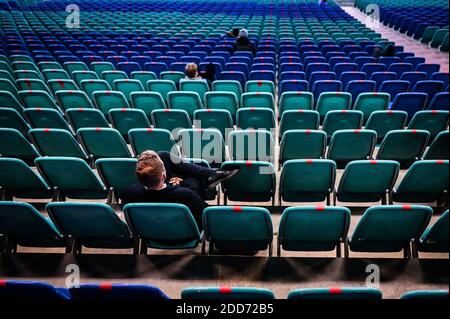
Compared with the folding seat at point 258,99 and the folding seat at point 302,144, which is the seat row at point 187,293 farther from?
the folding seat at point 258,99

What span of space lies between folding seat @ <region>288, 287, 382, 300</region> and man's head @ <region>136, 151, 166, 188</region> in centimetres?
121

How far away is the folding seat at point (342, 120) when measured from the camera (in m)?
3.94

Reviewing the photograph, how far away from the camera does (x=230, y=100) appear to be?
→ 15.6ft

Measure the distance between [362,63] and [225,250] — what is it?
5695 mm

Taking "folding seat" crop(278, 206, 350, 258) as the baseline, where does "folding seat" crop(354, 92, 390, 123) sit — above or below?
above

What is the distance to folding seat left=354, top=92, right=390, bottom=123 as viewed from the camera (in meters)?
4.57

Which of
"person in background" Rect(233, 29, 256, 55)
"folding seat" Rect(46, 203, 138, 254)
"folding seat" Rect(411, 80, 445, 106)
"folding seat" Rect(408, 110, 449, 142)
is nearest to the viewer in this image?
"folding seat" Rect(46, 203, 138, 254)

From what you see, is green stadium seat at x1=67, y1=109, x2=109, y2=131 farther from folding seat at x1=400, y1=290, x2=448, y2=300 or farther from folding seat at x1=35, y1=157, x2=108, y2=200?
folding seat at x1=400, y1=290, x2=448, y2=300

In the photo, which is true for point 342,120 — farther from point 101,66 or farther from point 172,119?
point 101,66

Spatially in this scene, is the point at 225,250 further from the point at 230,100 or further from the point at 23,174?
the point at 230,100

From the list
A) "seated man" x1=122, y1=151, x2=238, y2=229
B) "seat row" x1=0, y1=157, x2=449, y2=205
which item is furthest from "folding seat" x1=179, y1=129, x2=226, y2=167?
"seated man" x1=122, y1=151, x2=238, y2=229

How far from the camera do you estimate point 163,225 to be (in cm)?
237
